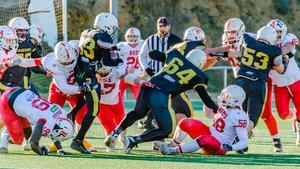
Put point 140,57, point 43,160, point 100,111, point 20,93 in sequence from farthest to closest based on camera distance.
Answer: point 140,57 < point 100,111 < point 20,93 < point 43,160

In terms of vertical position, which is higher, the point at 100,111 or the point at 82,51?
the point at 82,51

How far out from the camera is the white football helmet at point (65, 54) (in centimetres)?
1023

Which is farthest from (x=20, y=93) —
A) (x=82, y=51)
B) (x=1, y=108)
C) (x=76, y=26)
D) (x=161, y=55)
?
(x=76, y=26)

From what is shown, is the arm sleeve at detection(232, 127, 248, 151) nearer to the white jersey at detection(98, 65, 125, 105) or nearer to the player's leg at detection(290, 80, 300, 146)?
the white jersey at detection(98, 65, 125, 105)

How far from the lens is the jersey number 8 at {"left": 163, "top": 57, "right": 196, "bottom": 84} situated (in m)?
10.1

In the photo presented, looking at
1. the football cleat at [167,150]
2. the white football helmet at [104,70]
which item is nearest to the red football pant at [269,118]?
the football cleat at [167,150]

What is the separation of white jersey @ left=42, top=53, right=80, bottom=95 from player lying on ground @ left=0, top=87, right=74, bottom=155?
1.73 feet

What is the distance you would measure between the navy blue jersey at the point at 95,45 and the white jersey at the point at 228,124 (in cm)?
154

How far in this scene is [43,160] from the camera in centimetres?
934

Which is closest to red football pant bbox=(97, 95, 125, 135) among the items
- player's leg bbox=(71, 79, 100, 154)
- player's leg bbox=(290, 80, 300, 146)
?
player's leg bbox=(71, 79, 100, 154)

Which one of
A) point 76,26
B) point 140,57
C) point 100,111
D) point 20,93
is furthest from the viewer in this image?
point 76,26

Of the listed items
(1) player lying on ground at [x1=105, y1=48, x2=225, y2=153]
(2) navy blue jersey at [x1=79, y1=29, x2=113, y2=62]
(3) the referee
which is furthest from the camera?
(3) the referee

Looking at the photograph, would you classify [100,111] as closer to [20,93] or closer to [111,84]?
[111,84]

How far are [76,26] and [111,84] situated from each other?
48.3 feet
